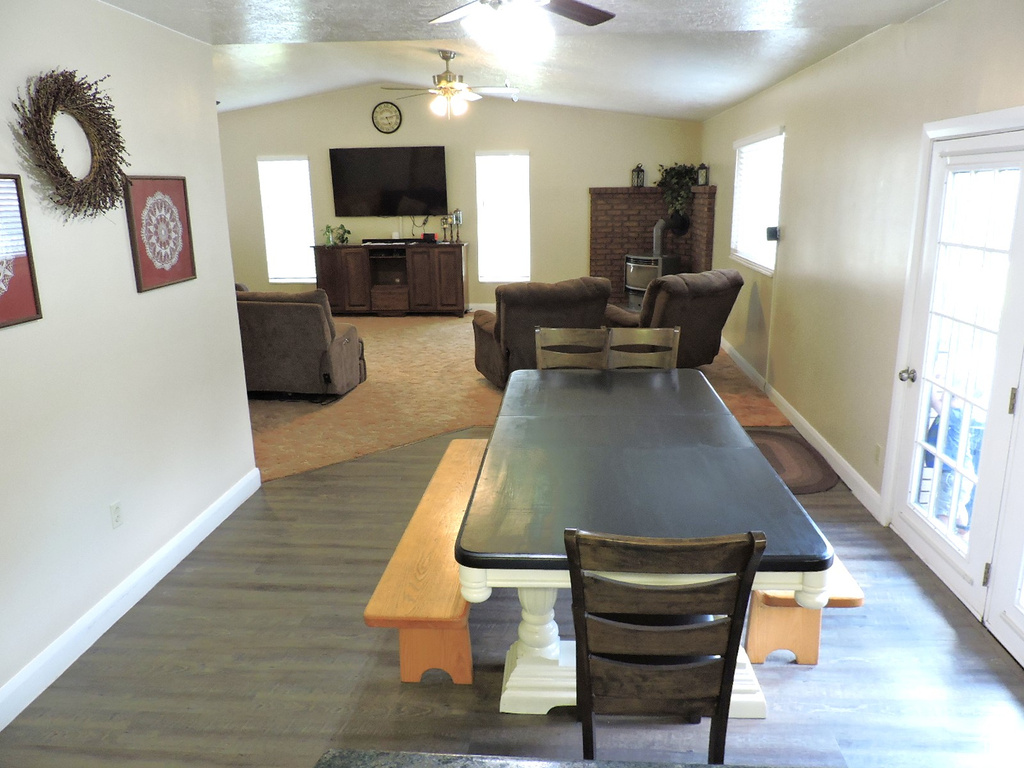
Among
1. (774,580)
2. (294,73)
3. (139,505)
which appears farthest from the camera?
(294,73)

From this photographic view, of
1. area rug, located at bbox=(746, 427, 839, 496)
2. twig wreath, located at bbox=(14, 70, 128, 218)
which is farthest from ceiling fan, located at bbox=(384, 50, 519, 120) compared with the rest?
twig wreath, located at bbox=(14, 70, 128, 218)

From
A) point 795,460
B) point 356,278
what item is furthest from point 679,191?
point 795,460

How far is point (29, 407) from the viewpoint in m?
2.45

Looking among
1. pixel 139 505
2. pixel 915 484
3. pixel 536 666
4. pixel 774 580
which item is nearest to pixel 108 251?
pixel 139 505

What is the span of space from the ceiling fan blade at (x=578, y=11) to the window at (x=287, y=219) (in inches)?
295

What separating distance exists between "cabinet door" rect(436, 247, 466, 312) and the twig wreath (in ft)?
20.9

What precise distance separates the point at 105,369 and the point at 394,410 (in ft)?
9.45

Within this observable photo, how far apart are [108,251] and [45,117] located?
0.55m

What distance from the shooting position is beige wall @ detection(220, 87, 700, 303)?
30.3 ft

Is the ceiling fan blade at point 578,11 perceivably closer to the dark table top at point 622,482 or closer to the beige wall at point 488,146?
the dark table top at point 622,482

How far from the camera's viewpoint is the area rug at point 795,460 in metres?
4.11

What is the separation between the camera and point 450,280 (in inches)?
368

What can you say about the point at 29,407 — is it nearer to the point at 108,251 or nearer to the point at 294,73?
the point at 108,251

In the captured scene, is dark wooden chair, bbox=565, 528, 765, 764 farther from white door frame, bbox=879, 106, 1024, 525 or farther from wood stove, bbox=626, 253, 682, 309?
wood stove, bbox=626, 253, 682, 309
